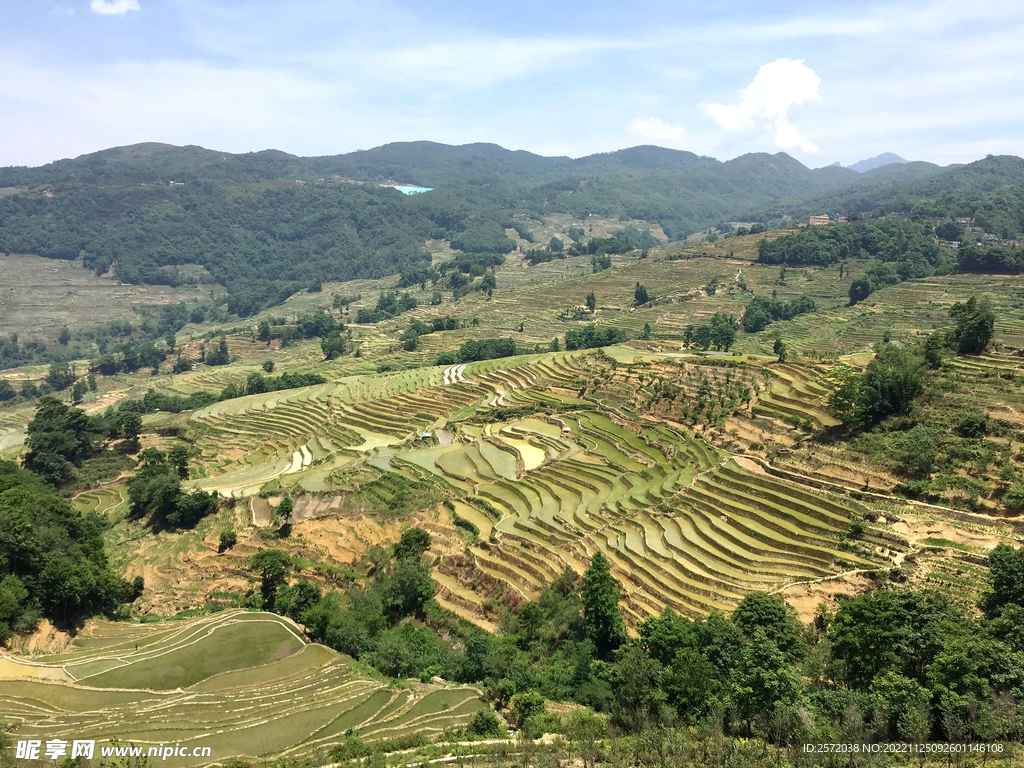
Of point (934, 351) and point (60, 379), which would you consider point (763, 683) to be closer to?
point (934, 351)

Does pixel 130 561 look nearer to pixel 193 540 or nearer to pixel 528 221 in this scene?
pixel 193 540

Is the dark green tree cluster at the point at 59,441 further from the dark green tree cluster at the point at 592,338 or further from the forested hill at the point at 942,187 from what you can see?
the forested hill at the point at 942,187

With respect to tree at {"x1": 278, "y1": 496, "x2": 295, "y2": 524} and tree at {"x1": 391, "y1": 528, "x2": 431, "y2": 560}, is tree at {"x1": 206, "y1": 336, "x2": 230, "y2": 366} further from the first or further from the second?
tree at {"x1": 391, "y1": 528, "x2": 431, "y2": 560}

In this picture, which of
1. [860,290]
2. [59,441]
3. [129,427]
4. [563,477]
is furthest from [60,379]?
[860,290]

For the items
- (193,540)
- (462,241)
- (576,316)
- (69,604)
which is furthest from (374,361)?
(462,241)

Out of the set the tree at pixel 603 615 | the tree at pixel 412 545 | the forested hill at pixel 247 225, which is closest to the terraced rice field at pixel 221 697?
the tree at pixel 603 615

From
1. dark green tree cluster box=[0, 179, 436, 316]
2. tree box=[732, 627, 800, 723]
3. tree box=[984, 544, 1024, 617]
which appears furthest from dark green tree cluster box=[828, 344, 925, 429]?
dark green tree cluster box=[0, 179, 436, 316]
